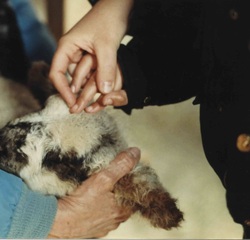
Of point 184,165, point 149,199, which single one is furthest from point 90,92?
point 184,165

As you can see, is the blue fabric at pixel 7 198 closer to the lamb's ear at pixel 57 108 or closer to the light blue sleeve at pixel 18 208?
the light blue sleeve at pixel 18 208

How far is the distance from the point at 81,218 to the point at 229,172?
25cm

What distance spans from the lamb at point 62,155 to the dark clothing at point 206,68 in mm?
108

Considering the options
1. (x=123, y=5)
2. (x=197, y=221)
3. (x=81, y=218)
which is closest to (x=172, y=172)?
(x=197, y=221)

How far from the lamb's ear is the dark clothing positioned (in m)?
0.11

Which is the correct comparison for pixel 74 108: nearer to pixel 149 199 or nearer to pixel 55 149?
pixel 55 149

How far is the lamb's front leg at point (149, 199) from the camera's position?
1.82 feet

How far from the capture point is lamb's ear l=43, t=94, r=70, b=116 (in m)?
0.62

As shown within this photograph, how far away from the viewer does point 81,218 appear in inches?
26.1

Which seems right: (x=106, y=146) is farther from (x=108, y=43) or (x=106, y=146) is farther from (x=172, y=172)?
(x=172, y=172)

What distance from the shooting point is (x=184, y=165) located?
3.03ft

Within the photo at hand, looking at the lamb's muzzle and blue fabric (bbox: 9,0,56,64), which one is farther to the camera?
blue fabric (bbox: 9,0,56,64)

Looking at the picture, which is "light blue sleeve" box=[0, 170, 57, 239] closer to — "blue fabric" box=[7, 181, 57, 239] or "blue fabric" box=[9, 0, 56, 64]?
"blue fabric" box=[7, 181, 57, 239]

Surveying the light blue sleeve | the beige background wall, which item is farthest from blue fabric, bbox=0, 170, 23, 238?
the beige background wall
